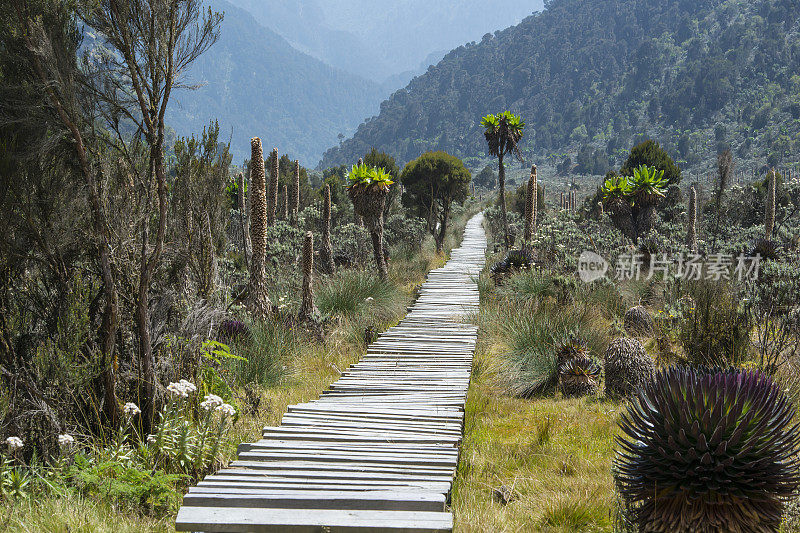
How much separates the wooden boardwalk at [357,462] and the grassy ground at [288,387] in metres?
0.42

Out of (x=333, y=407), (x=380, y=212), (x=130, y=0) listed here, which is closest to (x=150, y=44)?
(x=130, y=0)

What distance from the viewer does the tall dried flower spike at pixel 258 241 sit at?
29.2 feet

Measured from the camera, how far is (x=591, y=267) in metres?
12.1

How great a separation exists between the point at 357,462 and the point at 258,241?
5599mm

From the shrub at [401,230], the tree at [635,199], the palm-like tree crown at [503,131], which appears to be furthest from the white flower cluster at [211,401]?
the shrub at [401,230]

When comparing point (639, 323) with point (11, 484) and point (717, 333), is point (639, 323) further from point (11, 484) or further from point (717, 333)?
point (11, 484)

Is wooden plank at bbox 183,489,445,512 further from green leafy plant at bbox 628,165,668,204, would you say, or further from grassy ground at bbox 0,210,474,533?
green leafy plant at bbox 628,165,668,204

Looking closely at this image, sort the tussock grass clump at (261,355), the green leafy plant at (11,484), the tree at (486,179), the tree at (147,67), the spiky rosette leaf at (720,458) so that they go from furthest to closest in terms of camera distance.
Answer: the tree at (486,179)
the tussock grass clump at (261,355)
the tree at (147,67)
the green leafy plant at (11,484)
the spiky rosette leaf at (720,458)

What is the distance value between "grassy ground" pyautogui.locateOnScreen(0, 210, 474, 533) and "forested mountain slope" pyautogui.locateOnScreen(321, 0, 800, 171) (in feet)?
237

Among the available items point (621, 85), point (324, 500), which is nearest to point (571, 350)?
point (324, 500)

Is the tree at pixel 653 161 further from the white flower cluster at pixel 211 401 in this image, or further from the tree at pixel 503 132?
the white flower cluster at pixel 211 401

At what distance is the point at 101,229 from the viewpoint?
4.64 m

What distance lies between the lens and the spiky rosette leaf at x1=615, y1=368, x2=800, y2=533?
3.03 m

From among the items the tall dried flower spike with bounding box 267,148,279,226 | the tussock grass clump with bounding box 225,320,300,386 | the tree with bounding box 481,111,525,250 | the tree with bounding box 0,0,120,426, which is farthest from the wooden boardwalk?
the tree with bounding box 481,111,525,250
